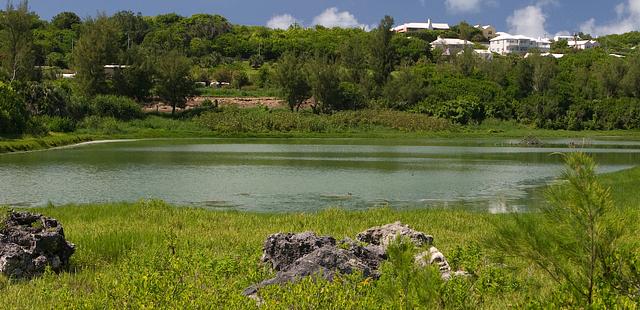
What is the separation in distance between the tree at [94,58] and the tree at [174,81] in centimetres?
666

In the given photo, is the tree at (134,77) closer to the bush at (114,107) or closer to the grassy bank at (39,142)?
the bush at (114,107)

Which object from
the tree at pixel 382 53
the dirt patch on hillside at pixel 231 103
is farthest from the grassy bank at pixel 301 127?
the tree at pixel 382 53

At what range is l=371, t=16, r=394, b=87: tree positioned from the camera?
4190 inches

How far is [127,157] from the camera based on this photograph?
43938 millimetres

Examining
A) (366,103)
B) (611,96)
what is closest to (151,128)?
(366,103)

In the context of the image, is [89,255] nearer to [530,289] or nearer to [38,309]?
[38,309]

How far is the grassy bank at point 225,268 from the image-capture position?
608 cm

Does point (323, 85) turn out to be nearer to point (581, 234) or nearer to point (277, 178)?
point (277, 178)

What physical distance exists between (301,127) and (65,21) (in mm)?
121234

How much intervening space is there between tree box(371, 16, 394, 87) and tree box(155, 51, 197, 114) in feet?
111

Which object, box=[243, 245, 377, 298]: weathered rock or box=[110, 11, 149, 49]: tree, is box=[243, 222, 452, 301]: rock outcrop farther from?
box=[110, 11, 149, 49]: tree

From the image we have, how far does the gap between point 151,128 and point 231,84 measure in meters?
35.2

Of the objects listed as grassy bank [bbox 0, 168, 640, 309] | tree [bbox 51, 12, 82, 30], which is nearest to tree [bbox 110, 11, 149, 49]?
tree [bbox 51, 12, 82, 30]

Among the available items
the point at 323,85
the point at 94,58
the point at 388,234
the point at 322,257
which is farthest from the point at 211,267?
the point at 323,85
